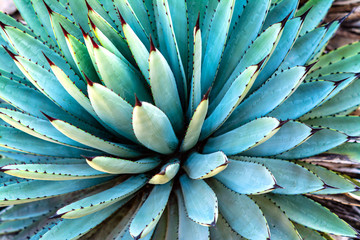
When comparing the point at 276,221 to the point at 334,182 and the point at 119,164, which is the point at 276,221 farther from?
the point at 119,164

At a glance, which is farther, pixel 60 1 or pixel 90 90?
pixel 60 1

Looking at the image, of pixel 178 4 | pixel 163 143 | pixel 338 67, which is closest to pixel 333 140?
pixel 338 67

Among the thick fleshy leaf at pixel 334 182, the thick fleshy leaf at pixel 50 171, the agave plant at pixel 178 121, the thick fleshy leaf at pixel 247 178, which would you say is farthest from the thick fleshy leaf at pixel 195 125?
the thick fleshy leaf at pixel 334 182

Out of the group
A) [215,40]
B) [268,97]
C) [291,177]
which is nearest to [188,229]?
[291,177]

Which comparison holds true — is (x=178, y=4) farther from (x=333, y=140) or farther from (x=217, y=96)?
(x=333, y=140)

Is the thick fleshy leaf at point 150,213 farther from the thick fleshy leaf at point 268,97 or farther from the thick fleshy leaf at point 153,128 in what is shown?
the thick fleshy leaf at point 268,97

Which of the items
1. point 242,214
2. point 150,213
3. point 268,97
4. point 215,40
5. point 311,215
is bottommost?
point 311,215
